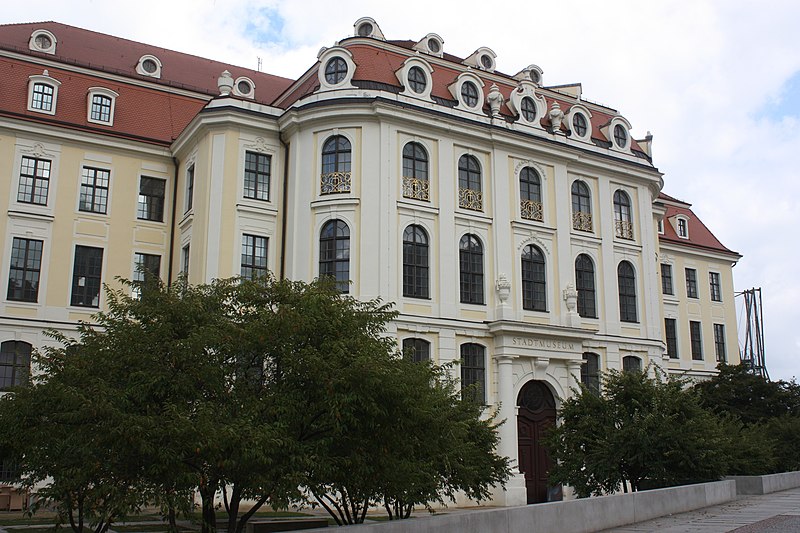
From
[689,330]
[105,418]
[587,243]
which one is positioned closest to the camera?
[105,418]

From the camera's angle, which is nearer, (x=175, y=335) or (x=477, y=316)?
(x=175, y=335)

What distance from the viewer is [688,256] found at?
47.7 m

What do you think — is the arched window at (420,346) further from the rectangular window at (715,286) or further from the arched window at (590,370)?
the rectangular window at (715,286)

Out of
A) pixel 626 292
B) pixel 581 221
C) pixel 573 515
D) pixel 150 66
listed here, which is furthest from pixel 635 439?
pixel 150 66

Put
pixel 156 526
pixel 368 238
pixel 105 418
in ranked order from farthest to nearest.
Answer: pixel 368 238
pixel 156 526
pixel 105 418

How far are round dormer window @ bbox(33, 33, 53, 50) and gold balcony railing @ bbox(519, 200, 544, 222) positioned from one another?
2047 centimetres

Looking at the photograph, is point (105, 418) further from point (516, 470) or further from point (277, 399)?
point (516, 470)

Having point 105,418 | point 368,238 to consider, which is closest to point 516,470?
point 368,238

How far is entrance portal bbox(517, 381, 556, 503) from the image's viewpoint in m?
29.8

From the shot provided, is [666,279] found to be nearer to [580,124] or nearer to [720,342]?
[720,342]

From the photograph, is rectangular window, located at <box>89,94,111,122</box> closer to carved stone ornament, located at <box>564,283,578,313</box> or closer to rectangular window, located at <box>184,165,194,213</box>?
rectangular window, located at <box>184,165,194,213</box>

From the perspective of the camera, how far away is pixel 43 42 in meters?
34.2

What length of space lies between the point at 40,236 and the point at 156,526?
15.0 m

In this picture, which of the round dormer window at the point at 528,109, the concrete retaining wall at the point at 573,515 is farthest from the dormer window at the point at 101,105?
the concrete retaining wall at the point at 573,515
